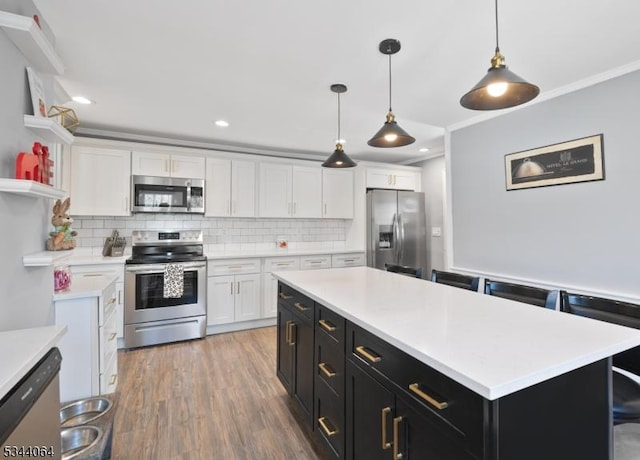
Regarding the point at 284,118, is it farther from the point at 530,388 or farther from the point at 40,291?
the point at 530,388

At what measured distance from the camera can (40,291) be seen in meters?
1.68

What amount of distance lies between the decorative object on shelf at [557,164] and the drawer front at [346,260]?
2.21 m

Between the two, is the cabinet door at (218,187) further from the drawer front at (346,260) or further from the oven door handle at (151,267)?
the drawer front at (346,260)

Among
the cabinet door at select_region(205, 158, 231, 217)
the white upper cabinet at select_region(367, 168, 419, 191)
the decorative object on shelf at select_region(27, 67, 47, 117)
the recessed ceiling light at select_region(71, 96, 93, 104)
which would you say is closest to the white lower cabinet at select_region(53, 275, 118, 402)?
the decorative object on shelf at select_region(27, 67, 47, 117)

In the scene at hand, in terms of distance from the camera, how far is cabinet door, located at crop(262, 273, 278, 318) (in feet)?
13.2

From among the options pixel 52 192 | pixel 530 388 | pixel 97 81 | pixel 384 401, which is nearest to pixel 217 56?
pixel 97 81

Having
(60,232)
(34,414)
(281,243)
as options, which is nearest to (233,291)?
(281,243)

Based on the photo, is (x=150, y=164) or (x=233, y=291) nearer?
(x=150, y=164)

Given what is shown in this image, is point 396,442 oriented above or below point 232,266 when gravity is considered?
below

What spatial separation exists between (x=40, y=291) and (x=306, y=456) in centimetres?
169

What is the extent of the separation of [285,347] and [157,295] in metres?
1.86

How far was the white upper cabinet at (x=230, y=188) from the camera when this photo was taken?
3.99 m

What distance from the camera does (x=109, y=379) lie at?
7.48ft

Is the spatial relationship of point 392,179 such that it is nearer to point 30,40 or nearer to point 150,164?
Result: point 150,164
